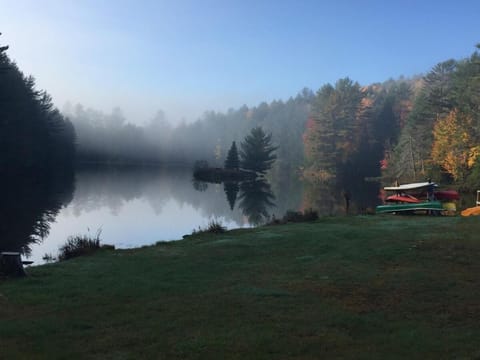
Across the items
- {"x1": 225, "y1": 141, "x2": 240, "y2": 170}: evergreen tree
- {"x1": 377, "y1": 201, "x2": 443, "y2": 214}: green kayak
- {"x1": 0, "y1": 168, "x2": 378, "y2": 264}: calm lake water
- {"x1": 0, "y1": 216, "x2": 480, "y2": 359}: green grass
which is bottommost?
{"x1": 0, "y1": 216, "x2": 480, "y2": 359}: green grass

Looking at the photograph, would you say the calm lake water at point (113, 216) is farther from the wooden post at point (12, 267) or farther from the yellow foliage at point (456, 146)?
the yellow foliage at point (456, 146)

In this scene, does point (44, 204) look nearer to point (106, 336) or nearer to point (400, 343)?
point (106, 336)

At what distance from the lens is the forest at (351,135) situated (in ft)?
182

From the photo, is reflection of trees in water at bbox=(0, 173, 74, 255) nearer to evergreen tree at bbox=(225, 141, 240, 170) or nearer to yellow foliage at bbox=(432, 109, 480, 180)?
yellow foliage at bbox=(432, 109, 480, 180)

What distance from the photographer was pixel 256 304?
7.84 metres

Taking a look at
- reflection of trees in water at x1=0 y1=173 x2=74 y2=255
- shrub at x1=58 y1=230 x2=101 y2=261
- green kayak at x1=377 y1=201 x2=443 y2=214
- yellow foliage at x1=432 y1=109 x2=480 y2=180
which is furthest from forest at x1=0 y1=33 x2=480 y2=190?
shrub at x1=58 y1=230 x2=101 y2=261

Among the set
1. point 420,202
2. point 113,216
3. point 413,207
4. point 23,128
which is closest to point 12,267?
point 113,216

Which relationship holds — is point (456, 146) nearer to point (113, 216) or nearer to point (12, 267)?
point (113, 216)

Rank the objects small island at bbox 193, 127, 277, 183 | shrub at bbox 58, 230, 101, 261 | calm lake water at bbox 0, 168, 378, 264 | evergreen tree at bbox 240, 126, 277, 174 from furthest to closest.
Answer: evergreen tree at bbox 240, 126, 277, 174 → small island at bbox 193, 127, 277, 183 → calm lake water at bbox 0, 168, 378, 264 → shrub at bbox 58, 230, 101, 261

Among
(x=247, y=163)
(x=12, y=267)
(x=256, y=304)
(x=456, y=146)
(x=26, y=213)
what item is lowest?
(x=256, y=304)

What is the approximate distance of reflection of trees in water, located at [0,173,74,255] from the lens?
1965cm

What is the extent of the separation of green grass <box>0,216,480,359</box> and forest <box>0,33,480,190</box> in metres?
40.1

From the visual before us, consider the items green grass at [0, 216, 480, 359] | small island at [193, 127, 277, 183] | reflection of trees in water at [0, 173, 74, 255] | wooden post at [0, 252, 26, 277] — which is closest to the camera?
green grass at [0, 216, 480, 359]

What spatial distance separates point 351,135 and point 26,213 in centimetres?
8006
